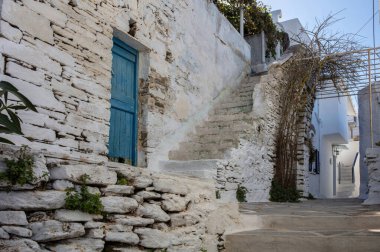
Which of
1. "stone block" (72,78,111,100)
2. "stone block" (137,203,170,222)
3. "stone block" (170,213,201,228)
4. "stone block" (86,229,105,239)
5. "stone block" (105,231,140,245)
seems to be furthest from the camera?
"stone block" (72,78,111,100)

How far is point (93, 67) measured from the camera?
4855 mm

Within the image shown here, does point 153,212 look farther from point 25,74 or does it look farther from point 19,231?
point 25,74

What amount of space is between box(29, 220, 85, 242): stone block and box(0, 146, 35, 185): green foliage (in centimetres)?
26

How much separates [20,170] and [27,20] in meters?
2.33

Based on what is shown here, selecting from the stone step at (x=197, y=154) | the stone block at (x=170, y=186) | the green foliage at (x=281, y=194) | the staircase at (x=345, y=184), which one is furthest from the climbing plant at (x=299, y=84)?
the staircase at (x=345, y=184)

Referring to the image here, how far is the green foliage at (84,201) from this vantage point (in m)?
2.47

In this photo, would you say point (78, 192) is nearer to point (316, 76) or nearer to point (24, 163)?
point (24, 163)

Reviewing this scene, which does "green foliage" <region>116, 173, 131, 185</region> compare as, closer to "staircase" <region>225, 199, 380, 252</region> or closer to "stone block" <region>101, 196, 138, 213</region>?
"stone block" <region>101, 196, 138, 213</region>

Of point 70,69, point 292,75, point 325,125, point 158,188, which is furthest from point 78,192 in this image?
point 325,125

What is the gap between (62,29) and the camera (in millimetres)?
4441

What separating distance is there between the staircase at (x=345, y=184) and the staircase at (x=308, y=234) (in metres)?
14.0

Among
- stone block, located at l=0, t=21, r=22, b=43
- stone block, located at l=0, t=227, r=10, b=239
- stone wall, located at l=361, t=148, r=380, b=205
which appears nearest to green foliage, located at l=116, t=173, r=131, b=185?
stone block, located at l=0, t=227, r=10, b=239

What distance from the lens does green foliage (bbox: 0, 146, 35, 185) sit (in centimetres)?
216

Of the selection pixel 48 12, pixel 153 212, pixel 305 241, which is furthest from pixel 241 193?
pixel 48 12
